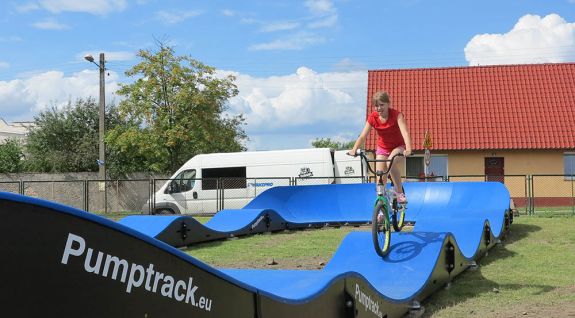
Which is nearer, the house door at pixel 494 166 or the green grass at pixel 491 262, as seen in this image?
the green grass at pixel 491 262

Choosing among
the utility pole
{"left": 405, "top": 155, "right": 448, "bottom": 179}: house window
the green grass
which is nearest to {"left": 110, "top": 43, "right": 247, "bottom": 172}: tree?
the utility pole

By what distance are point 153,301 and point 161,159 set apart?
3195 centimetres

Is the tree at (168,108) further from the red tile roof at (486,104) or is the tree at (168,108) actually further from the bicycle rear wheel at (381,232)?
the bicycle rear wheel at (381,232)

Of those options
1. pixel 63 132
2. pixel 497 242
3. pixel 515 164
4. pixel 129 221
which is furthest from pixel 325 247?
pixel 63 132

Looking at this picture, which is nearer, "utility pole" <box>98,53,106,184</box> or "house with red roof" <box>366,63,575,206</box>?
"house with red roof" <box>366,63,575,206</box>

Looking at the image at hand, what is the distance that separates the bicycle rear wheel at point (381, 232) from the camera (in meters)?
6.70

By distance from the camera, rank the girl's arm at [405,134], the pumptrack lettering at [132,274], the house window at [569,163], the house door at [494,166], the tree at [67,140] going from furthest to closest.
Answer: the tree at [67,140], the house door at [494,166], the house window at [569,163], the girl's arm at [405,134], the pumptrack lettering at [132,274]

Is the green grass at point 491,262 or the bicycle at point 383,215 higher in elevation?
the bicycle at point 383,215

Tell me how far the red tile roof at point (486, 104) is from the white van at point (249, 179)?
6.50m

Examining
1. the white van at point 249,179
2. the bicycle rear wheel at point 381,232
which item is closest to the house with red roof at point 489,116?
the white van at point 249,179

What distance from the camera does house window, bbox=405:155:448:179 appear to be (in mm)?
30172

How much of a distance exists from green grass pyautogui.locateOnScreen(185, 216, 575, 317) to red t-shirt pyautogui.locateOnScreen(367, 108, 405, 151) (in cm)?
184

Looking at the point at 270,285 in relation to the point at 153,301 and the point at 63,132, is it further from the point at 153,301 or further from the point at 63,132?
the point at 63,132

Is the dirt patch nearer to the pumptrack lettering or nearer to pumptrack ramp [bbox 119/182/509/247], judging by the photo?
pumptrack ramp [bbox 119/182/509/247]
